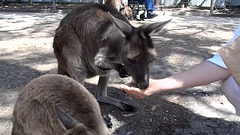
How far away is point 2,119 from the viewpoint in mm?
2197

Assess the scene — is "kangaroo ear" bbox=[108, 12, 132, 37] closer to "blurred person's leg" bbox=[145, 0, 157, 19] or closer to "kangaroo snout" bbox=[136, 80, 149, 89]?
"kangaroo snout" bbox=[136, 80, 149, 89]

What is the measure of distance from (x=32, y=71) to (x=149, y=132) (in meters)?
1.69

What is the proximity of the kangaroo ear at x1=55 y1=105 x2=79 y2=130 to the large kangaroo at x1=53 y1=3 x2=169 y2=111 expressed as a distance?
0.87m

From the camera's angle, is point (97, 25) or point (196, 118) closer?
point (196, 118)

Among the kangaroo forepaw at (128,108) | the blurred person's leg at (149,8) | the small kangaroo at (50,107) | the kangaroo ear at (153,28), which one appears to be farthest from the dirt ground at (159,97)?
the blurred person's leg at (149,8)

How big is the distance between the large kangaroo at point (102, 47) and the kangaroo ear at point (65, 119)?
2.86 ft

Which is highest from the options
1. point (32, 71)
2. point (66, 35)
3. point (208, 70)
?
point (66, 35)

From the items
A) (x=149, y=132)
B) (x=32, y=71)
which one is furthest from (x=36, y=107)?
(x=32, y=71)

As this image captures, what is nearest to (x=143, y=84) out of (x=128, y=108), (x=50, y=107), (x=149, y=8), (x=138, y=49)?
(x=138, y=49)

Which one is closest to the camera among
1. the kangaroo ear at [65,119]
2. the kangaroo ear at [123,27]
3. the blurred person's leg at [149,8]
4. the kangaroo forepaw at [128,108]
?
the kangaroo ear at [65,119]

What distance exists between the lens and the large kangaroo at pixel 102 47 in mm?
2049

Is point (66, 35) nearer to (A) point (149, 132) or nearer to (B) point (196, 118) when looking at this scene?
(A) point (149, 132)

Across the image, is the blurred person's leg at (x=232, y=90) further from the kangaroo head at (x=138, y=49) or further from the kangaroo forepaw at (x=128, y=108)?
the kangaroo forepaw at (x=128, y=108)

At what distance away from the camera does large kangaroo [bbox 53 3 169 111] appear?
2.05 m
